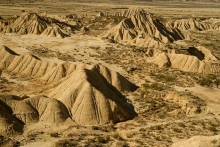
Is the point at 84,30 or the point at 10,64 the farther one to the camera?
the point at 84,30

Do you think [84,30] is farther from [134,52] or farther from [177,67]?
[177,67]

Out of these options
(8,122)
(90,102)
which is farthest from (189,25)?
(8,122)

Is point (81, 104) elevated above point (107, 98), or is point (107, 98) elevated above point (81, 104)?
point (107, 98)

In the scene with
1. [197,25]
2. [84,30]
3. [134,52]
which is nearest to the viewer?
[134,52]

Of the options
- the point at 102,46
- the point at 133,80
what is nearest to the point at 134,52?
the point at 102,46

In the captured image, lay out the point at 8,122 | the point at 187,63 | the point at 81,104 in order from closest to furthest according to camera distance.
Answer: the point at 8,122 → the point at 81,104 → the point at 187,63

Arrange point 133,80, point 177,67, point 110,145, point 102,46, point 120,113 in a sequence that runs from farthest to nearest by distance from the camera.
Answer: point 102,46 → point 177,67 → point 133,80 → point 120,113 → point 110,145

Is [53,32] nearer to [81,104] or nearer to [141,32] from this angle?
[141,32]
